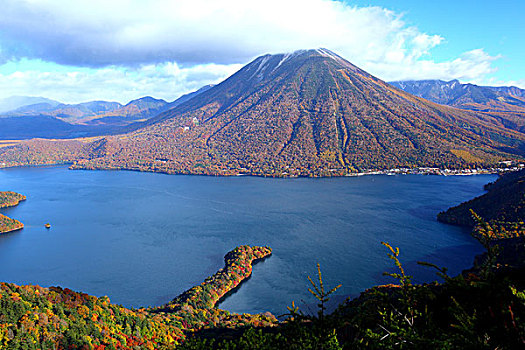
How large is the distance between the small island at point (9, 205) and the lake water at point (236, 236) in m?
2.69

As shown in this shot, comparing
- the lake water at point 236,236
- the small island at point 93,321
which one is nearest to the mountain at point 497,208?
the lake water at point 236,236

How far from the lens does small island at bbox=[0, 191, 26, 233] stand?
3542 inches

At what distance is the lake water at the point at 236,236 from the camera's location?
188 feet

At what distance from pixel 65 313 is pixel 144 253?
35.1 m

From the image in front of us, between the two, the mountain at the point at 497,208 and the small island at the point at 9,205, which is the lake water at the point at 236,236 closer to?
the small island at the point at 9,205

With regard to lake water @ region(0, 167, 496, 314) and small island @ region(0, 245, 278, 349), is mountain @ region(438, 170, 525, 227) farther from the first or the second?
small island @ region(0, 245, 278, 349)

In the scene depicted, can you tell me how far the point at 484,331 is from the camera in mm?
6449

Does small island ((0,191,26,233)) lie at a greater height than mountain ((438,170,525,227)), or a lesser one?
lesser

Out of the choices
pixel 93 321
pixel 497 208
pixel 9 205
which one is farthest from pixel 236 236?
pixel 9 205

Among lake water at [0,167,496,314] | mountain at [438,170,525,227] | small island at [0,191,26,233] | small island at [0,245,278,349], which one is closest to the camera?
small island at [0,245,278,349]

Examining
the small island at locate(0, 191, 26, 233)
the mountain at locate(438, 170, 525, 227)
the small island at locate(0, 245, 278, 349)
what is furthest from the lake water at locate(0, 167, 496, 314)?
the small island at locate(0, 245, 278, 349)

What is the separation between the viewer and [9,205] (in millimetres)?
117062

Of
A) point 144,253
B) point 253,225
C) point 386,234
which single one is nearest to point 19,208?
point 144,253

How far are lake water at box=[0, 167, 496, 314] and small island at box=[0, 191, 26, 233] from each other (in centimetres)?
269
